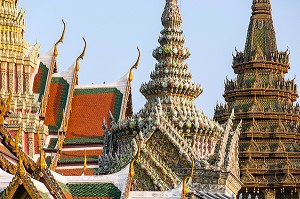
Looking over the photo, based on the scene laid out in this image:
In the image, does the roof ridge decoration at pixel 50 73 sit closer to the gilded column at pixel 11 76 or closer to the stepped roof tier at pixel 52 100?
the stepped roof tier at pixel 52 100

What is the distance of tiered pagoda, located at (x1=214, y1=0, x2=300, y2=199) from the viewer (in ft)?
184

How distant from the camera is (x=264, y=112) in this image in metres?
58.3

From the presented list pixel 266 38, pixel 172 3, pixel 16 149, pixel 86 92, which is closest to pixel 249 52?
pixel 266 38

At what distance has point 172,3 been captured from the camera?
1158 inches

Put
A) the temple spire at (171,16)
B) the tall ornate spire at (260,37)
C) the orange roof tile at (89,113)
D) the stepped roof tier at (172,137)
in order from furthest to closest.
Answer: the tall ornate spire at (260,37)
the orange roof tile at (89,113)
the temple spire at (171,16)
the stepped roof tier at (172,137)

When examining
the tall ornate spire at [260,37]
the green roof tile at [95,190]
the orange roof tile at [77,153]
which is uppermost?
the tall ornate spire at [260,37]

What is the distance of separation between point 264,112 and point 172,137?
108 ft

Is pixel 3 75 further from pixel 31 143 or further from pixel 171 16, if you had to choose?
pixel 171 16

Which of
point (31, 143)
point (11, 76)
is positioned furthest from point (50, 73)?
point (31, 143)

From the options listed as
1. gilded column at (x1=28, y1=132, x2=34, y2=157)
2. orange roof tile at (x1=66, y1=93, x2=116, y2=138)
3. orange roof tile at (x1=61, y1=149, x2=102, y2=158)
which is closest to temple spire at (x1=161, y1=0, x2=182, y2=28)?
Answer: gilded column at (x1=28, y1=132, x2=34, y2=157)

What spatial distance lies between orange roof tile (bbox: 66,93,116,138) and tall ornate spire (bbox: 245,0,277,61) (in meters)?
19.4

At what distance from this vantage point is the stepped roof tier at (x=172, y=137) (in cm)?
2461

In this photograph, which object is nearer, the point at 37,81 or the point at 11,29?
the point at 11,29

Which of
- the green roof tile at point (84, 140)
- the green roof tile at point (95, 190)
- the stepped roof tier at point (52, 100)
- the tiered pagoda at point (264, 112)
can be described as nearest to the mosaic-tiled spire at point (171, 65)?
the green roof tile at point (95, 190)
